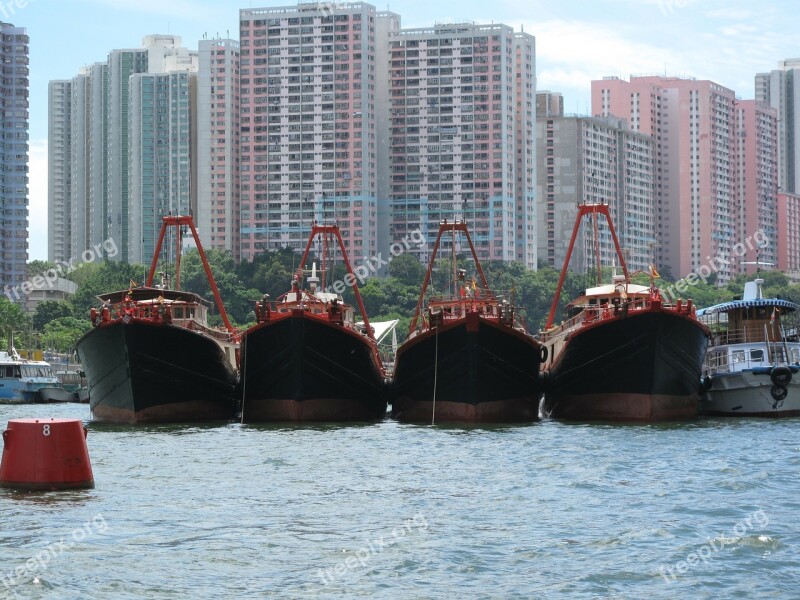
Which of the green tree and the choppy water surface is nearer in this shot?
the choppy water surface

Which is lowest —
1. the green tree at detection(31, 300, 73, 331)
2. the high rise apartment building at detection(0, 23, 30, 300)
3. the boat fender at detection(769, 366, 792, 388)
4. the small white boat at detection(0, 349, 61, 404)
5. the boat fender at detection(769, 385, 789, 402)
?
the small white boat at detection(0, 349, 61, 404)

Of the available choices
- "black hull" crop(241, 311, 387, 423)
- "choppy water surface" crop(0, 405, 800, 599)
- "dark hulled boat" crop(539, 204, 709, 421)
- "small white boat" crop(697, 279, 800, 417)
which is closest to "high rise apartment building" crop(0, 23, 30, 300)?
"black hull" crop(241, 311, 387, 423)

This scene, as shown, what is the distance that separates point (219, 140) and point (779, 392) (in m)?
149

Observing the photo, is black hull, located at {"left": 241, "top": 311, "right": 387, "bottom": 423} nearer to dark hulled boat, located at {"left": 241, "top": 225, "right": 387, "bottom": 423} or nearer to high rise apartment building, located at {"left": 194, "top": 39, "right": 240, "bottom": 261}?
dark hulled boat, located at {"left": 241, "top": 225, "right": 387, "bottom": 423}

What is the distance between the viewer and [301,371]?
54906 millimetres

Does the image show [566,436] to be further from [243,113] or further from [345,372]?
[243,113]

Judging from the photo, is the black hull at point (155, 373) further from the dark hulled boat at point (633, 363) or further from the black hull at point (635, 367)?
the black hull at point (635, 367)

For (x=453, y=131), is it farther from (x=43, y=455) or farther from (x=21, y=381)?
(x=43, y=455)

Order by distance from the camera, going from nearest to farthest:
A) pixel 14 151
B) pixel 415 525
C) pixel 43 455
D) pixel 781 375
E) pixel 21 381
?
pixel 415 525
pixel 43 455
pixel 781 375
pixel 21 381
pixel 14 151

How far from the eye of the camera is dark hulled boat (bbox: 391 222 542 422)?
176ft

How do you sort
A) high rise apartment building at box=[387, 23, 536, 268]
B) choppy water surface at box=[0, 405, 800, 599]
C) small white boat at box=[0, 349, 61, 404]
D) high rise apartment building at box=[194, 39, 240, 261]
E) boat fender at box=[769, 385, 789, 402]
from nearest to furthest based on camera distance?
choppy water surface at box=[0, 405, 800, 599] → boat fender at box=[769, 385, 789, 402] → small white boat at box=[0, 349, 61, 404] → high rise apartment building at box=[387, 23, 536, 268] → high rise apartment building at box=[194, 39, 240, 261]

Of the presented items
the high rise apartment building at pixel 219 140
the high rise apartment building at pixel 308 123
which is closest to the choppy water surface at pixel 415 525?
the high rise apartment building at pixel 308 123

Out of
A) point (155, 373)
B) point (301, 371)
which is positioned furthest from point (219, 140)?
point (301, 371)

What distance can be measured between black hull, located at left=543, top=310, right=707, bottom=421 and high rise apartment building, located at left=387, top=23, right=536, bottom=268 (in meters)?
129
